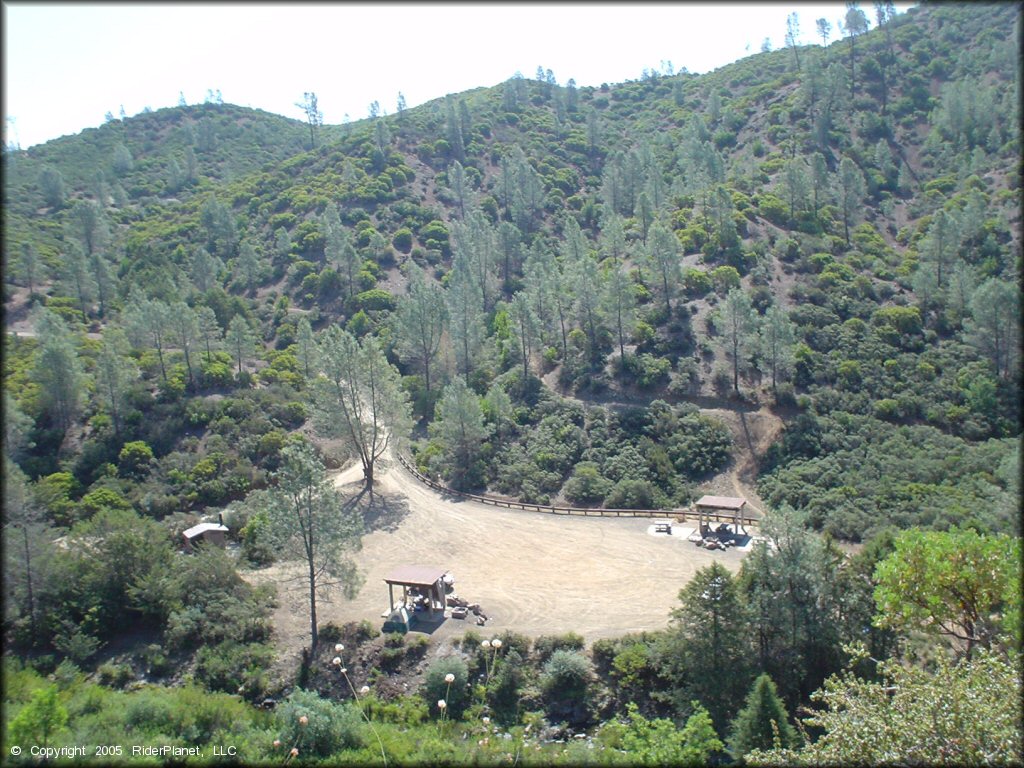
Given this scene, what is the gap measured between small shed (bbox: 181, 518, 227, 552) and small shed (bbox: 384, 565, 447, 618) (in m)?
9.99

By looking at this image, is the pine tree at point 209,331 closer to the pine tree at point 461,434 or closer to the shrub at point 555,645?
the pine tree at point 461,434

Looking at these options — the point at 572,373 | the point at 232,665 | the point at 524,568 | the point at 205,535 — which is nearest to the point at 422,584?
the point at 524,568

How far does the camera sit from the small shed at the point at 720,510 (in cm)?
3091

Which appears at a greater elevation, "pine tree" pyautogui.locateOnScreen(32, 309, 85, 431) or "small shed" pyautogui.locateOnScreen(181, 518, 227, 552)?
"pine tree" pyautogui.locateOnScreen(32, 309, 85, 431)

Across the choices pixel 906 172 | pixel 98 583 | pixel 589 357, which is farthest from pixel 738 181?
pixel 98 583

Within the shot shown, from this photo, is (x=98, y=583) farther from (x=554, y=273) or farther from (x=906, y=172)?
(x=906, y=172)

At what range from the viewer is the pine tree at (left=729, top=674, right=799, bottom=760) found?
691 inches

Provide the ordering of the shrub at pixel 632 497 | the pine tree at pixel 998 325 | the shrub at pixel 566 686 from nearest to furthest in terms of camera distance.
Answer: the shrub at pixel 566 686
the shrub at pixel 632 497
the pine tree at pixel 998 325

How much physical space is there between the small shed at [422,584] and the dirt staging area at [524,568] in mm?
916

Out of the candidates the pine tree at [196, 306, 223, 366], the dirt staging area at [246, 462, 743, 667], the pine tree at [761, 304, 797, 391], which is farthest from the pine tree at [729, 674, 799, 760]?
the pine tree at [196, 306, 223, 366]

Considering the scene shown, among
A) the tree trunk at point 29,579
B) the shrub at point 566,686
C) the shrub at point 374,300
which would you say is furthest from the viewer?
the shrub at point 374,300

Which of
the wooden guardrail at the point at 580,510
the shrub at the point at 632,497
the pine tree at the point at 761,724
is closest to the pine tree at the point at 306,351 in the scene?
the wooden guardrail at the point at 580,510

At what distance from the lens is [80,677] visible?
22984 mm

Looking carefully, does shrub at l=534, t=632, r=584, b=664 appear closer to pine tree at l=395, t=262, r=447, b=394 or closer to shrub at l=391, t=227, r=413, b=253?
pine tree at l=395, t=262, r=447, b=394
